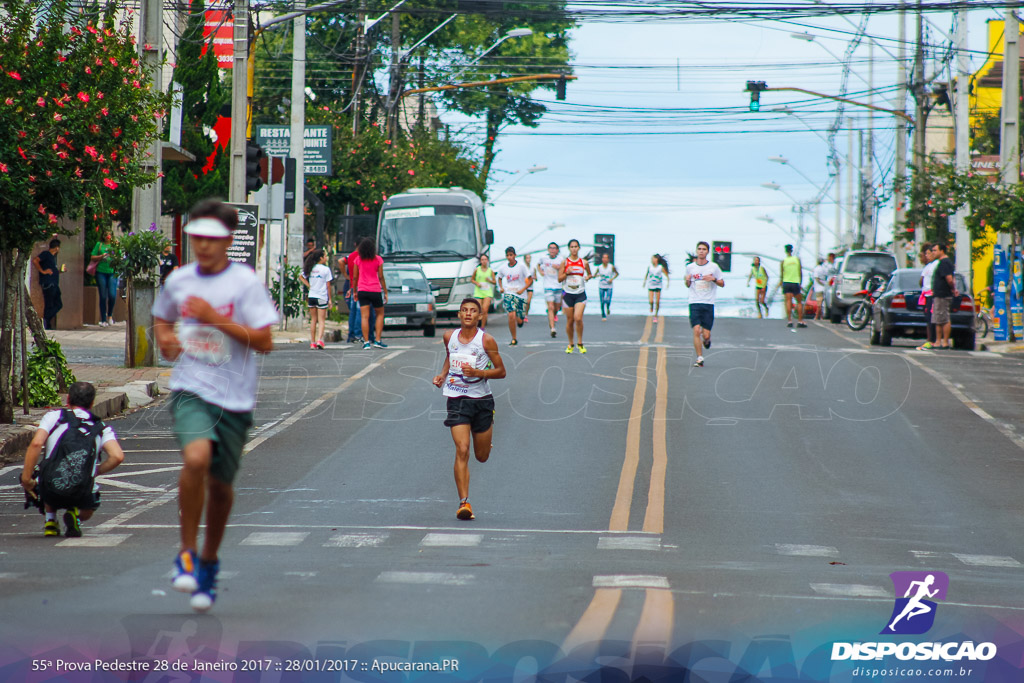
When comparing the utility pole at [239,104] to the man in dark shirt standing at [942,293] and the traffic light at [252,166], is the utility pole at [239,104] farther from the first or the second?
the man in dark shirt standing at [942,293]

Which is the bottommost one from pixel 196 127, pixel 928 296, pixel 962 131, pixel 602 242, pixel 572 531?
pixel 572 531

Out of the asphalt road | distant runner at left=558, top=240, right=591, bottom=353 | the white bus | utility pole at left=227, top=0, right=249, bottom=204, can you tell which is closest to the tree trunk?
the asphalt road

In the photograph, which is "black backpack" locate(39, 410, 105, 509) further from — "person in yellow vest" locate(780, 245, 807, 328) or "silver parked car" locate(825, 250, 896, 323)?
"silver parked car" locate(825, 250, 896, 323)

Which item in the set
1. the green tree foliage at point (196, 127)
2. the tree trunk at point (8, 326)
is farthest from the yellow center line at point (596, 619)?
the green tree foliage at point (196, 127)

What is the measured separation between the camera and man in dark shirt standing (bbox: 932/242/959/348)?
2709 centimetres

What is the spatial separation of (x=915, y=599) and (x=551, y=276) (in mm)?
18787

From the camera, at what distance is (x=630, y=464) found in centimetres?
1472

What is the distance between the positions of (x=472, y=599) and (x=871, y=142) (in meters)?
49.7

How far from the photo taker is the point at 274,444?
633 inches

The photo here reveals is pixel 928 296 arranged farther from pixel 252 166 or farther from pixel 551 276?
pixel 252 166

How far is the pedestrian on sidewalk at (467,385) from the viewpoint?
11695 mm

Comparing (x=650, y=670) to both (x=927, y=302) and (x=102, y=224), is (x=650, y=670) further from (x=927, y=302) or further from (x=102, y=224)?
(x=927, y=302)

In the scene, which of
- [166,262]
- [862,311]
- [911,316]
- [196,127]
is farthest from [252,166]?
[862,311]

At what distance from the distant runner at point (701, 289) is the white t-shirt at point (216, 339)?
16090 millimetres
